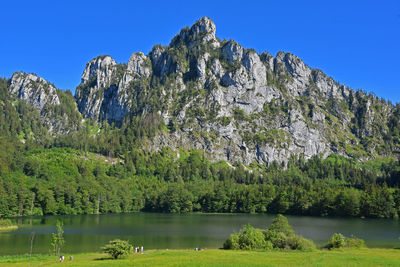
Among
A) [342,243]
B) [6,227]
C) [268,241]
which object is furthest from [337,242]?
[6,227]

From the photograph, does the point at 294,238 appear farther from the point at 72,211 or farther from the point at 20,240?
the point at 72,211

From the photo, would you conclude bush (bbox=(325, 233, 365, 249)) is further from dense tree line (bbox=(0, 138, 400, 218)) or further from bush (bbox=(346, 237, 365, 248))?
dense tree line (bbox=(0, 138, 400, 218))

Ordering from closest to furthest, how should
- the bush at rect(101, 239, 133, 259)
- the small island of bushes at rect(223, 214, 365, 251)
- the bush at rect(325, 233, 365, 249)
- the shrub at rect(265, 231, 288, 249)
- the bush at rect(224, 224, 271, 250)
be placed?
the bush at rect(101, 239, 133, 259) → the small island of bushes at rect(223, 214, 365, 251) → the bush at rect(224, 224, 271, 250) → the shrub at rect(265, 231, 288, 249) → the bush at rect(325, 233, 365, 249)

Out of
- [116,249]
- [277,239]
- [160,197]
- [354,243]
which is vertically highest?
[160,197]

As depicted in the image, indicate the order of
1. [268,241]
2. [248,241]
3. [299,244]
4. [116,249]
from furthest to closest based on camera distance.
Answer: [268,241] < [248,241] < [299,244] < [116,249]

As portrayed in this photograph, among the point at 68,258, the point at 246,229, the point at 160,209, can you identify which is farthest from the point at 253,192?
the point at 68,258

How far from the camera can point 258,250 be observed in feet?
215

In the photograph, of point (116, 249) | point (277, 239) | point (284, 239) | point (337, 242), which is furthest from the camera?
point (337, 242)

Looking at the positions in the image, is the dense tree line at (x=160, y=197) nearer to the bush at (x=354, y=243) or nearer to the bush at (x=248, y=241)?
the bush at (x=354, y=243)

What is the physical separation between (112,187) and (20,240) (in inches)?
4395

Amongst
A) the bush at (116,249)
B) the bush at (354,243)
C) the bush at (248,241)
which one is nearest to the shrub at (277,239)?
the bush at (248,241)

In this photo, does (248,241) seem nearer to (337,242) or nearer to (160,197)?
(337,242)

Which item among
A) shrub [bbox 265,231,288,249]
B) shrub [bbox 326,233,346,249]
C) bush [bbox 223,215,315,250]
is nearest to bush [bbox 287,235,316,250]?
bush [bbox 223,215,315,250]

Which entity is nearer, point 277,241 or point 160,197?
point 277,241
